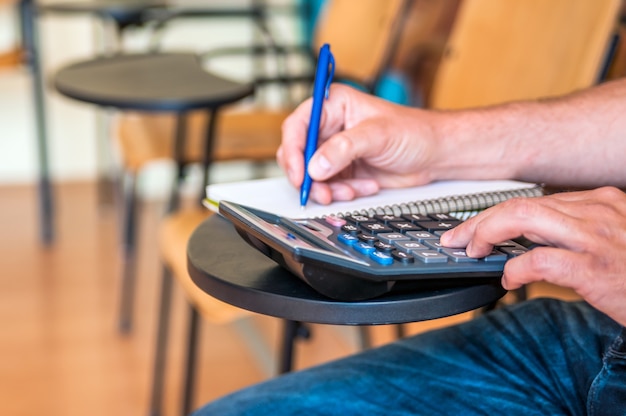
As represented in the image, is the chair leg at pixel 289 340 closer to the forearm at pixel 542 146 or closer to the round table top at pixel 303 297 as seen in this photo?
the forearm at pixel 542 146

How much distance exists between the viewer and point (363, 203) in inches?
35.3

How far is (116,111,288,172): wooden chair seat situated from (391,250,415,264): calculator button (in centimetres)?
161

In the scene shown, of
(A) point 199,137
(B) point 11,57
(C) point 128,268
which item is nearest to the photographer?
(A) point 199,137

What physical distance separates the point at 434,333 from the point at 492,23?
1.04m

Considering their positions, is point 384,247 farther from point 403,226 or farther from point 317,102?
point 317,102

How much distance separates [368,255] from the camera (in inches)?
27.1

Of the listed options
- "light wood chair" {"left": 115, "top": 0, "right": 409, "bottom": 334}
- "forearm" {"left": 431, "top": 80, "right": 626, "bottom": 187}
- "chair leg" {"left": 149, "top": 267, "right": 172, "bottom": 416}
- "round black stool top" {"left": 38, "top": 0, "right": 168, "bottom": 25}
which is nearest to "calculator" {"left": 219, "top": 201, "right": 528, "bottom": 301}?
"forearm" {"left": 431, "top": 80, "right": 626, "bottom": 187}

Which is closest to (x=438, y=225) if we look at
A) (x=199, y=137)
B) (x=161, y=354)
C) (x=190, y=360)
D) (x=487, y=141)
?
(x=487, y=141)

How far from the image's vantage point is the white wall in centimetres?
382

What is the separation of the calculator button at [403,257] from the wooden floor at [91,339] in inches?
34.9

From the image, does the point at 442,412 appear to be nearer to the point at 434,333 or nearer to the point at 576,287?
the point at 434,333

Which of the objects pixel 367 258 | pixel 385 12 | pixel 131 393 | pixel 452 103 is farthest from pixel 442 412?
pixel 385 12

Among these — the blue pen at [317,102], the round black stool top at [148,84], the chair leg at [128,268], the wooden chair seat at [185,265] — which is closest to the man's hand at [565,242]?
the blue pen at [317,102]

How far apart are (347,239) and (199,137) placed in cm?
178
